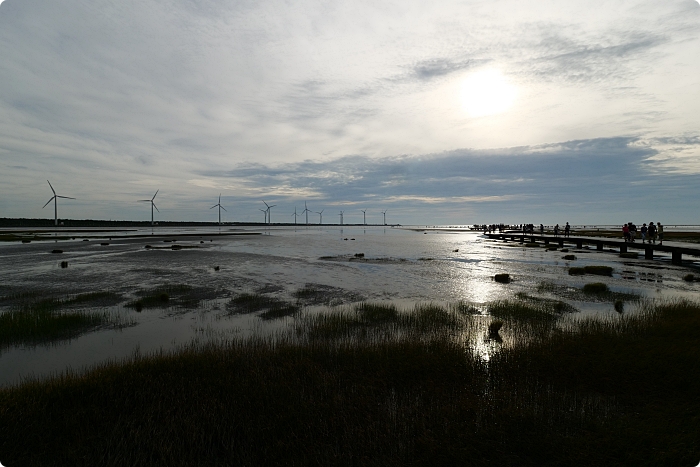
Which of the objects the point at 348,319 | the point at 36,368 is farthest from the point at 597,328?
the point at 36,368

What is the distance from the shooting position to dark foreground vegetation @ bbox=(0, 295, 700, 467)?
20.1 feet

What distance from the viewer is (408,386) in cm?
864

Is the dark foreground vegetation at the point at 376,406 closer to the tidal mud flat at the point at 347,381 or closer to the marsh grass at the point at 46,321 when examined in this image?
the tidal mud flat at the point at 347,381

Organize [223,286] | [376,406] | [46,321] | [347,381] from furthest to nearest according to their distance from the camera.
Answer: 1. [223,286]
2. [46,321]
3. [347,381]
4. [376,406]

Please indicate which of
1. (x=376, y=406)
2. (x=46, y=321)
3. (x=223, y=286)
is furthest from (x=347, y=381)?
(x=223, y=286)

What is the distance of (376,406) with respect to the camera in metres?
7.63

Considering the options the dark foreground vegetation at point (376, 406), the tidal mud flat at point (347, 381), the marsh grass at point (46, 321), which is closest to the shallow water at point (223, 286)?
the tidal mud flat at point (347, 381)

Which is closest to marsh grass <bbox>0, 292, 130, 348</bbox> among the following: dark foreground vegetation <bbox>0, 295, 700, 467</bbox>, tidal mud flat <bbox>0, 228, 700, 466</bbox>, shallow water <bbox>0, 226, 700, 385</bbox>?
tidal mud flat <bbox>0, 228, 700, 466</bbox>

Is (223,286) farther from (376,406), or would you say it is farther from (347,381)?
(376,406)

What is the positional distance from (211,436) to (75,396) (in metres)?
3.83

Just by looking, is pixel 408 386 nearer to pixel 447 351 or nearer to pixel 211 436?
pixel 447 351

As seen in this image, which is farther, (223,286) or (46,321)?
(223,286)

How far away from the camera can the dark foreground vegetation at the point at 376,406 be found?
6.12 meters

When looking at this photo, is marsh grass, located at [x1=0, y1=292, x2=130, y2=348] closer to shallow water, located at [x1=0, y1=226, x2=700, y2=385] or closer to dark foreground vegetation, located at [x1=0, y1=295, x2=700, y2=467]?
shallow water, located at [x1=0, y1=226, x2=700, y2=385]
